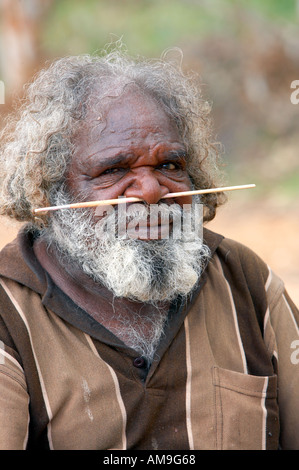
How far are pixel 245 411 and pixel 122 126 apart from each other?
115 centimetres

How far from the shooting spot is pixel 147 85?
2520 mm

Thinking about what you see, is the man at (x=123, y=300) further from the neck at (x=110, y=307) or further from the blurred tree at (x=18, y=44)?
the blurred tree at (x=18, y=44)

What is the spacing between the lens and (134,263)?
7.69 feet

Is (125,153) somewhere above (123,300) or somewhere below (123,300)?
above

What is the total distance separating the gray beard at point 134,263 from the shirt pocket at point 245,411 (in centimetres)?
30

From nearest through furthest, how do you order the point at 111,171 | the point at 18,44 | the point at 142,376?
the point at 142,376 < the point at 111,171 < the point at 18,44

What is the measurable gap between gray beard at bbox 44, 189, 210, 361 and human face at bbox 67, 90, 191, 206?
0.10m

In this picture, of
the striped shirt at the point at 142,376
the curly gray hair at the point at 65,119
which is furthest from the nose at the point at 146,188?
the striped shirt at the point at 142,376

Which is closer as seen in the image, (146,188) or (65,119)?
(146,188)

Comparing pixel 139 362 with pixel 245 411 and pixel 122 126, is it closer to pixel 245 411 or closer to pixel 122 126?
pixel 245 411

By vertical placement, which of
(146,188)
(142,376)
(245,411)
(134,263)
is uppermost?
(146,188)

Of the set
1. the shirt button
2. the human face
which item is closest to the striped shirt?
the shirt button

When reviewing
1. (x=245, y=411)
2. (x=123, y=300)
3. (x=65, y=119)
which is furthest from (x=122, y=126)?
(x=245, y=411)

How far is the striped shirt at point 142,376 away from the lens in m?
2.19
